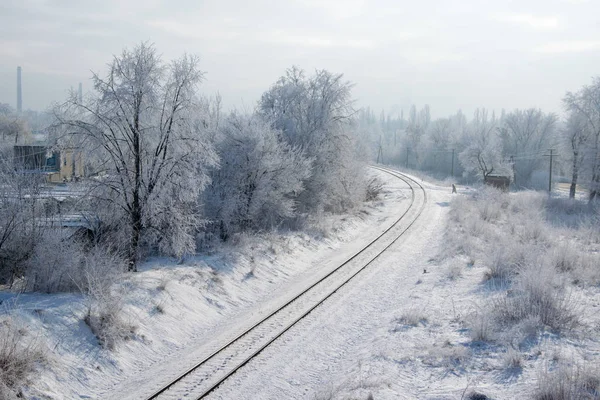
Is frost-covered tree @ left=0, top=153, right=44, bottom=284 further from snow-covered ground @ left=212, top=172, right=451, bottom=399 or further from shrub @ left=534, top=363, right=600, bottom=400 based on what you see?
shrub @ left=534, top=363, right=600, bottom=400

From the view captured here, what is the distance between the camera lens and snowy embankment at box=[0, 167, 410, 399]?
9875mm

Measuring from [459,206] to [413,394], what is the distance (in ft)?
101

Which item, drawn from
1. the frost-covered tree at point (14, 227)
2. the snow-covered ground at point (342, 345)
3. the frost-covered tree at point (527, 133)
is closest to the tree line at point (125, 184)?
the frost-covered tree at point (14, 227)

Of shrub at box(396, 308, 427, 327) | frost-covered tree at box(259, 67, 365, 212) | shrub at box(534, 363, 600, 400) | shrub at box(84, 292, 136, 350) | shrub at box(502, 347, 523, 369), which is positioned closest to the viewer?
shrub at box(534, 363, 600, 400)

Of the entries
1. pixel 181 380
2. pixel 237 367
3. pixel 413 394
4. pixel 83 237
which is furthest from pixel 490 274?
pixel 83 237

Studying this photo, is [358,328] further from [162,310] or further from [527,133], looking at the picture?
[527,133]

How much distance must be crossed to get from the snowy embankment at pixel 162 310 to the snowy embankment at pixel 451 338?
7.40 feet

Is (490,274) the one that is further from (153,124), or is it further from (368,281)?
(153,124)

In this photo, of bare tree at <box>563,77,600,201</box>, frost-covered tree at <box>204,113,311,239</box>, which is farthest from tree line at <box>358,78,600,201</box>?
frost-covered tree at <box>204,113,311,239</box>

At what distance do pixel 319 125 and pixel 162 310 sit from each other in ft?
69.8

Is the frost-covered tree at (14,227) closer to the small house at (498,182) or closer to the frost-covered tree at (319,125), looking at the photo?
the frost-covered tree at (319,125)

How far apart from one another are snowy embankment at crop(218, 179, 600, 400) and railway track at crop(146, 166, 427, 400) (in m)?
0.30

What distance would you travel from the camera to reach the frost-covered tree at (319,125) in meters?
31.5

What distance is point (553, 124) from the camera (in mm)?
89188
